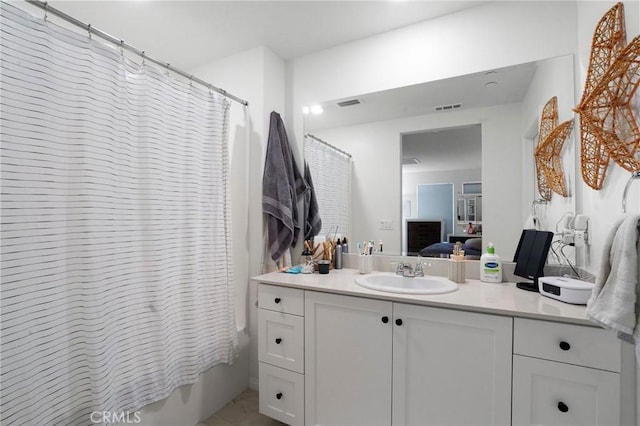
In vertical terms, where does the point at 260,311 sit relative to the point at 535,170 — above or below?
below

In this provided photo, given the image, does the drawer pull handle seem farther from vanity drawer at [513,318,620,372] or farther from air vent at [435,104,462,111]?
air vent at [435,104,462,111]

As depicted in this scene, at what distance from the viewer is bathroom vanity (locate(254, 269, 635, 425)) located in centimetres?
102

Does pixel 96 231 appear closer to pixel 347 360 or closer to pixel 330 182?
pixel 347 360

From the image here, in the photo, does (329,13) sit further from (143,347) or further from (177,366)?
(177,366)

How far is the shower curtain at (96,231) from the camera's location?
1.02 metres

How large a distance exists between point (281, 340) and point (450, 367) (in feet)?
2.82

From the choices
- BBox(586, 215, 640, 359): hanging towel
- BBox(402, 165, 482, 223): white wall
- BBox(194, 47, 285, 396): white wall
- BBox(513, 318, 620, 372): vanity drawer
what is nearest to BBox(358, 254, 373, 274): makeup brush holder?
BBox(402, 165, 482, 223): white wall

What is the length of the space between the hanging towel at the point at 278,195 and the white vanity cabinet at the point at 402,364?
587mm

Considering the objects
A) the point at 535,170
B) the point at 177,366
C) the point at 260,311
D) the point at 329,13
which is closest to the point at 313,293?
the point at 260,311

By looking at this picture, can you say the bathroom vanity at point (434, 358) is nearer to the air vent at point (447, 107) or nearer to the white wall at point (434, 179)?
the white wall at point (434, 179)

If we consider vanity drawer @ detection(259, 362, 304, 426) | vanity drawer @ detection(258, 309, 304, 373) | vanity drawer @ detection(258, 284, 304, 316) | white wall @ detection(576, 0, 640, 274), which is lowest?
vanity drawer @ detection(259, 362, 304, 426)

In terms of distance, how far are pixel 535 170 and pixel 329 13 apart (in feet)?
4.88

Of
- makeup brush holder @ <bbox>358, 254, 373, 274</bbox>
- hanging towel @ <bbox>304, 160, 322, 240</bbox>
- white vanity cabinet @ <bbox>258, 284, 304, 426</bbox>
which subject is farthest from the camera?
hanging towel @ <bbox>304, 160, 322, 240</bbox>

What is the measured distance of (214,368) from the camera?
1.83m
